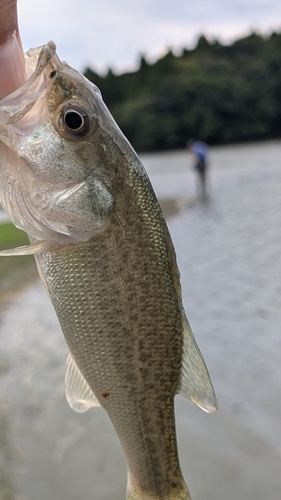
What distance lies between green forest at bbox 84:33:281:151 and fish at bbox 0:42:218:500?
187ft

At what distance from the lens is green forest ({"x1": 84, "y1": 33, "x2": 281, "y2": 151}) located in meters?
57.8

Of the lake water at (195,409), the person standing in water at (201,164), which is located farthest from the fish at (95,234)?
the person standing in water at (201,164)

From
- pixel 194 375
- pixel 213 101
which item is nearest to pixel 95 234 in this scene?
pixel 194 375

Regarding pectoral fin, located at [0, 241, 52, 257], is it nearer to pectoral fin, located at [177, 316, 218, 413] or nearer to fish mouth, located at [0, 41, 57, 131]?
fish mouth, located at [0, 41, 57, 131]

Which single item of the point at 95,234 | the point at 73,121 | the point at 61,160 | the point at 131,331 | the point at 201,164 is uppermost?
the point at 73,121

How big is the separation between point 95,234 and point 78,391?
82 centimetres

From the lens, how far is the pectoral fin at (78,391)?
2.10m

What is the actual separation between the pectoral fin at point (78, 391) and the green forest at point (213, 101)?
188ft

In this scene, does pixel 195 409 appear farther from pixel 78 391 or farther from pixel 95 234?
pixel 95 234

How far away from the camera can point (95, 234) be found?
1806 millimetres

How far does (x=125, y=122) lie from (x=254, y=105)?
18.4m

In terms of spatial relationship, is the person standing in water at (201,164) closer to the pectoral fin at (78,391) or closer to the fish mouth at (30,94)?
the pectoral fin at (78,391)

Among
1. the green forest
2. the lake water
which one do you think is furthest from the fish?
the green forest

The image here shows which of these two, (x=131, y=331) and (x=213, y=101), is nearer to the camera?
(x=131, y=331)
